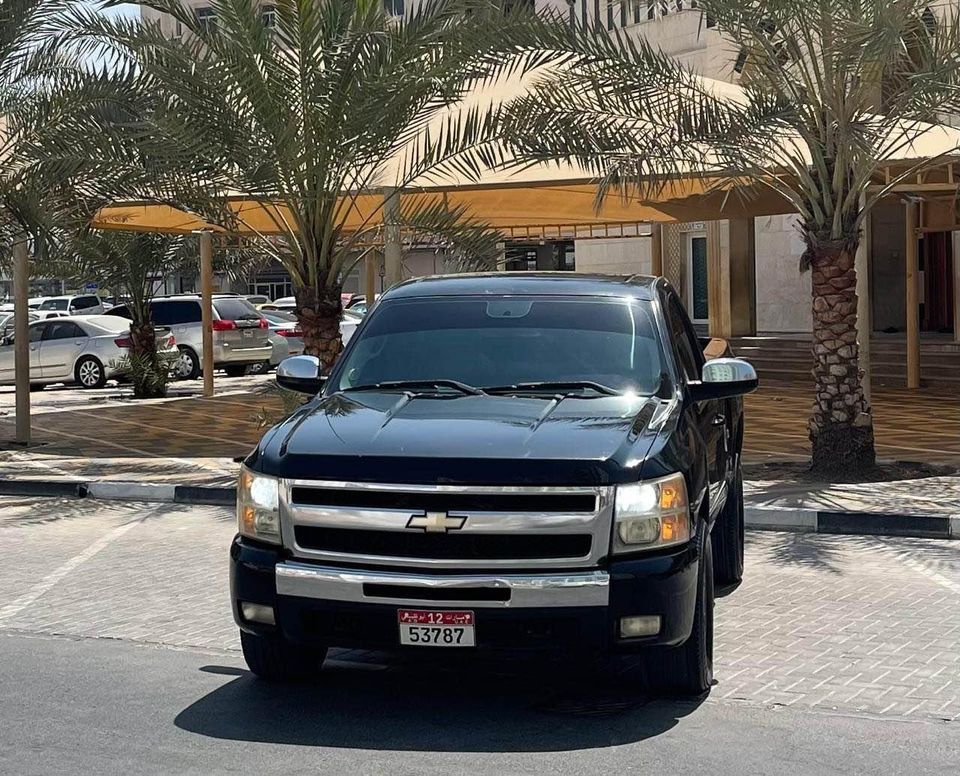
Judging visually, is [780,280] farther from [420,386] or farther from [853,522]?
[420,386]

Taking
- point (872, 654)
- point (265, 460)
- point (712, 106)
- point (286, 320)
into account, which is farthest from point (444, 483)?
point (286, 320)

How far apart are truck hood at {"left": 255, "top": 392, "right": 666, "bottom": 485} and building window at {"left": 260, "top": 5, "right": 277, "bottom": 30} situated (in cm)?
904

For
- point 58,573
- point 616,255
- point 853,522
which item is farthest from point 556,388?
point 616,255

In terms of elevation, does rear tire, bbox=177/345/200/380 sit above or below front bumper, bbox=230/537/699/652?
below

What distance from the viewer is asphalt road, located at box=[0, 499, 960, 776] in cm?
562

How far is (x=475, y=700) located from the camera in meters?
6.52

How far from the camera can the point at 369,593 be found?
5984mm

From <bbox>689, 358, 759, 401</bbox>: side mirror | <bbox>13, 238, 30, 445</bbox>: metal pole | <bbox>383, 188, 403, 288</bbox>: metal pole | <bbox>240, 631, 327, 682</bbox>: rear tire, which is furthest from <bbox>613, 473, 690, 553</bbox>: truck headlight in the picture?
<bbox>13, 238, 30, 445</bbox>: metal pole

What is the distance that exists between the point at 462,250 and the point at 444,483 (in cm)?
1036

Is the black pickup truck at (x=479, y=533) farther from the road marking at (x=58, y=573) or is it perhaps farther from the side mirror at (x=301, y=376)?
the road marking at (x=58, y=573)

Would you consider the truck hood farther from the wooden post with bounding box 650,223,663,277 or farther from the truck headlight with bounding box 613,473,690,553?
the wooden post with bounding box 650,223,663,277

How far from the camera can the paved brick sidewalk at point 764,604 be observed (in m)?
6.83

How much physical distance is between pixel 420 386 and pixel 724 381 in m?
1.41

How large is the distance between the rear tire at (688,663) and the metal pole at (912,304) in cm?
1785
